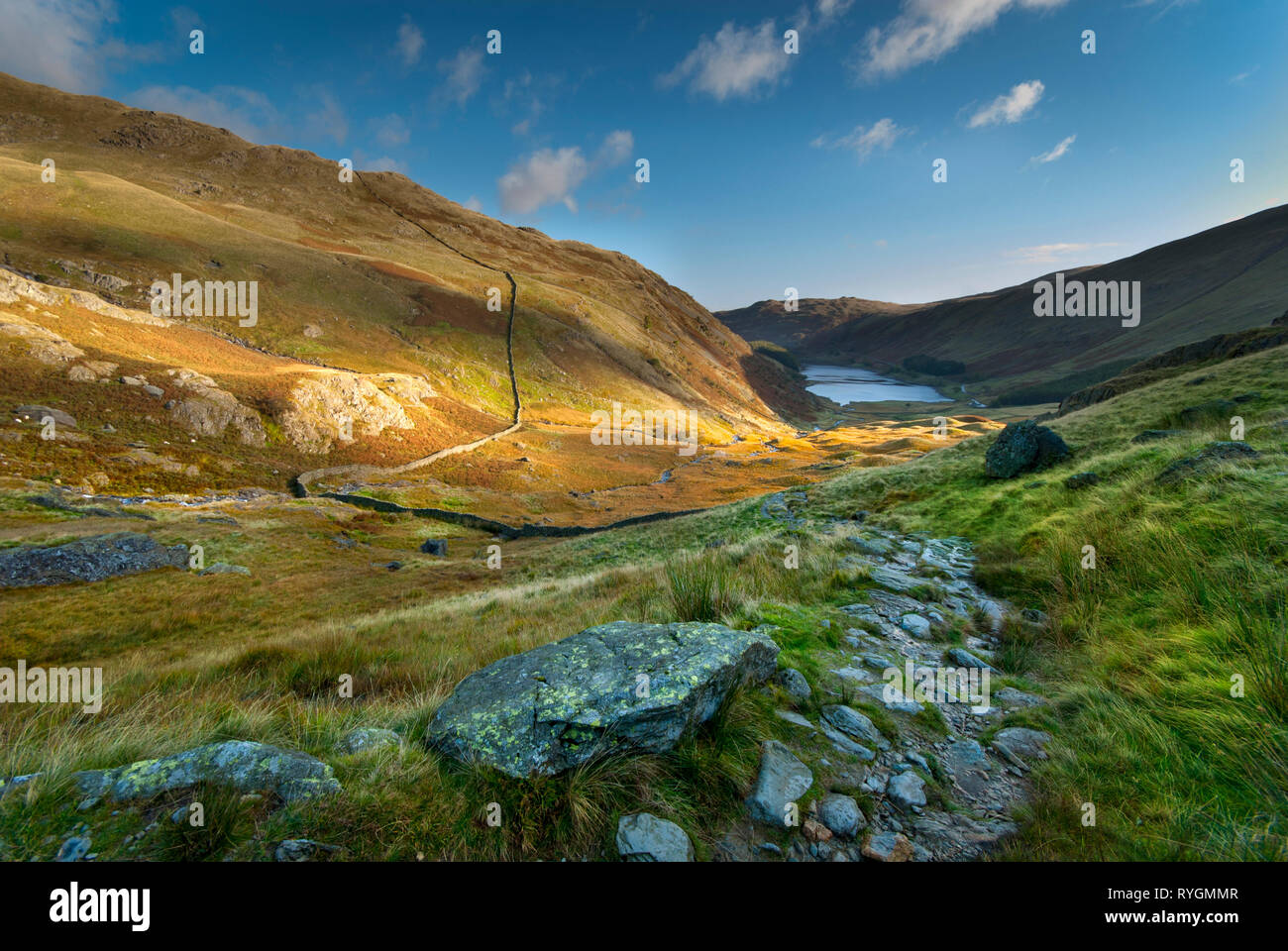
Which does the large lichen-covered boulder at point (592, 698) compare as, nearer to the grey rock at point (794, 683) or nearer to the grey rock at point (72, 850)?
the grey rock at point (794, 683)

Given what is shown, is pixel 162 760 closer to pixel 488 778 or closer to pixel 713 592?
pixel 488 778

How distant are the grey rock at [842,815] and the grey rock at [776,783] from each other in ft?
0.51

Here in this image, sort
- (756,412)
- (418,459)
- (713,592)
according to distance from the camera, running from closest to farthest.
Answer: (713,592)
(418,459)
(756,412)

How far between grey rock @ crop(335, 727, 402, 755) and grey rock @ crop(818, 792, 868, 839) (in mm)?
3118

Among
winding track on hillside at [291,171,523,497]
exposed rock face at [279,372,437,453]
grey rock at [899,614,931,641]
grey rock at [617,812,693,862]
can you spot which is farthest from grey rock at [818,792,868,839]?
exposed rock face at [279,372,437,453]

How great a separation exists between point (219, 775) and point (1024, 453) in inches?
814

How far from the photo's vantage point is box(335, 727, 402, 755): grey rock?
352 centimetres

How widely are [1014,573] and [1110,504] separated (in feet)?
8.91

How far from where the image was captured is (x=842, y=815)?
9.87ft

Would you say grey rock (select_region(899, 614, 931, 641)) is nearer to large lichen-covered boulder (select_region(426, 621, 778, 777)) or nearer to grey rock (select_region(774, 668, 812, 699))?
grey rock (select_region(774, 668, 812, 699))


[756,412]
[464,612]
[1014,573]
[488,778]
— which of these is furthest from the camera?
[756,412]

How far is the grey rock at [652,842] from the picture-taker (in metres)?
2.63
